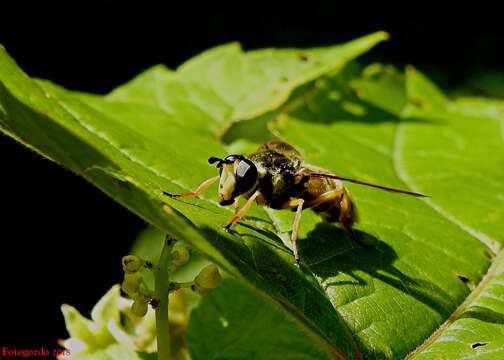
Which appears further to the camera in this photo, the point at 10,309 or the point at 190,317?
the point at 10,309

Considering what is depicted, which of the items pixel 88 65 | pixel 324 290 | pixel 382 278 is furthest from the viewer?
pixel 88 65

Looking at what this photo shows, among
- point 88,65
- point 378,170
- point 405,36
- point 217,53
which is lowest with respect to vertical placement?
point 378,170

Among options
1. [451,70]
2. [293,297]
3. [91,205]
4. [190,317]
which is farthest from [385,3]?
[293,297]

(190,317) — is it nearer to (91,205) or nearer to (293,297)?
(293,297)

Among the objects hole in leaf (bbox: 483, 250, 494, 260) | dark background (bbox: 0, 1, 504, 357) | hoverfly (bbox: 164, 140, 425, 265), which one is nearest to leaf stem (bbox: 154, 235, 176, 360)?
hoverfly (bbox: 164, 140, 425, 265)

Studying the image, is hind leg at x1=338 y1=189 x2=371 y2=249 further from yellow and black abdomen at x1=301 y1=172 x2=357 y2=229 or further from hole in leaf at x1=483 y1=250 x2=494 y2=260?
hole in leaf at x1=483 y1=250 x2=494 y2=260

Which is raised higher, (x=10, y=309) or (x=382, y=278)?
(x=10, y=309)

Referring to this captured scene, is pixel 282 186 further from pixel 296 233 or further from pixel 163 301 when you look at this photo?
pixel 163 301

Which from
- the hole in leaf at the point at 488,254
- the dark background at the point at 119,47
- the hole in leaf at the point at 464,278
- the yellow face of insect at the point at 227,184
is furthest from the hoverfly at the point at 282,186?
the dark background at the point at 119,47
